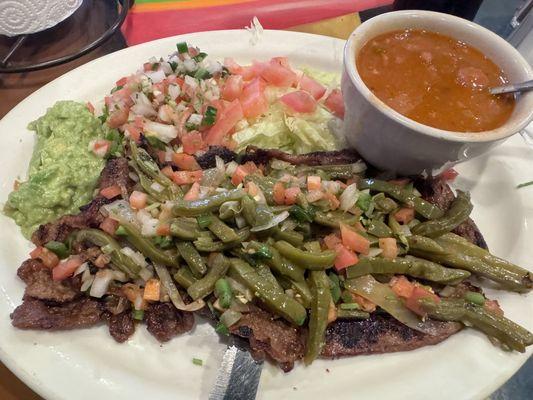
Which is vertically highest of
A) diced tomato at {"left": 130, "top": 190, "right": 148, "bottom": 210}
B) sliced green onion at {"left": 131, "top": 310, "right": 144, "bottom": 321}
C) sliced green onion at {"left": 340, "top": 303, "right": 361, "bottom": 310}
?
diced tomato at {"left": 130, "top": 190, "right": 148, "bottom": 210}

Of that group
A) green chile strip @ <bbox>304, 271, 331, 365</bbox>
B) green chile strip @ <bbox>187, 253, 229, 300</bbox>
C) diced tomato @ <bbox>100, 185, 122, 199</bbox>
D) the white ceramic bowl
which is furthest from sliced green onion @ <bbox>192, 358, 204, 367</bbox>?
the white ceramic bowl

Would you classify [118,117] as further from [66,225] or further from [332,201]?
[332,201]

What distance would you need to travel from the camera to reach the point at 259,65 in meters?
3.03

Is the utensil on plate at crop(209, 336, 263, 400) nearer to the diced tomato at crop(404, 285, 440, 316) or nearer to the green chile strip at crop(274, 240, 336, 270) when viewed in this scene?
the green chile strip at crop(274, 240, 336, 270)

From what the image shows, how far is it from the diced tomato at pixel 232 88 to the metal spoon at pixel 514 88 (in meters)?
1.45

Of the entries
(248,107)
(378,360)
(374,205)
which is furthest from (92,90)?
(378,360)

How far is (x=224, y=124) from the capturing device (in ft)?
9.00

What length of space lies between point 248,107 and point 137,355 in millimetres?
1594

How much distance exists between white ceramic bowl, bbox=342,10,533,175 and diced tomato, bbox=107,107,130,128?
131 centimetres

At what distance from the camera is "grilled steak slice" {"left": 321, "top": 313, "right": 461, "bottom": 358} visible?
205 centimetres

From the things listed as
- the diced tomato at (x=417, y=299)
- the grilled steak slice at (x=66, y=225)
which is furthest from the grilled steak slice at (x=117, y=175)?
the diced tomato at (x=417, y=299)

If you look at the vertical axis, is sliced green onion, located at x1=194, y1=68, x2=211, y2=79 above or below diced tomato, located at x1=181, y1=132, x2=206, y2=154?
above

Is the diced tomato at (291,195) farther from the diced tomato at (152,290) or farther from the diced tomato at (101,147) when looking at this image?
the diced tomato at (101,147)

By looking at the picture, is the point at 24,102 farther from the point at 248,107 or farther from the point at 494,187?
the point at 494,187
